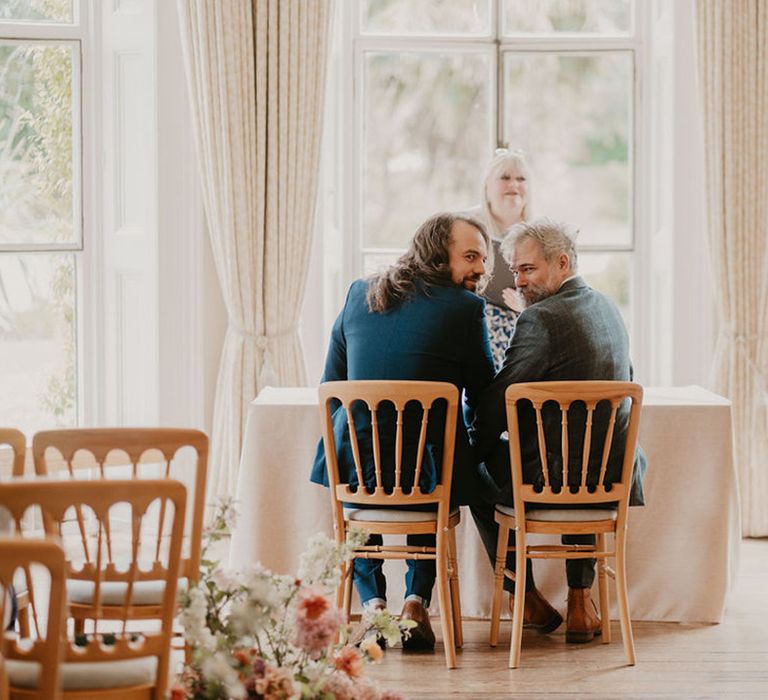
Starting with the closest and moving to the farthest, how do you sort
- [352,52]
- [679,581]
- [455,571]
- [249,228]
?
1. [455,571]
2. [679,581]
3. [249,228]
4. [352,52]

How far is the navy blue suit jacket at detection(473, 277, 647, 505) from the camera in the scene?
395 cm

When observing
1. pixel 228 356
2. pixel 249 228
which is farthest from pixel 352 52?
pixel 228 356

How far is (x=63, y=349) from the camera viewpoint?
6.08 metres

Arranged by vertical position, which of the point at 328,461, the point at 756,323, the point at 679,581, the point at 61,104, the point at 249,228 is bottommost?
the point at 679,581

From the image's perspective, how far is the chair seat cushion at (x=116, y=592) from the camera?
114 inches

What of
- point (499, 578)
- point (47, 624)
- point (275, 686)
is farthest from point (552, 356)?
point (47, 624)

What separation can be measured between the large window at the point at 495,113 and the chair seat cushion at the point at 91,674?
13.4 feet

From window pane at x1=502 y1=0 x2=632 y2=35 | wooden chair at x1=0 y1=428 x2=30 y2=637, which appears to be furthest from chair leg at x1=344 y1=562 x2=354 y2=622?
window pane at x1=502 y1=0 x2=632 y2=35

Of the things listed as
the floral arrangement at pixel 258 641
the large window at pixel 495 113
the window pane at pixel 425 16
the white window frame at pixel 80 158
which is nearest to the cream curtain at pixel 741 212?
the large window at pixel 495 113

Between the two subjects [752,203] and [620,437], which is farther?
[752,203]

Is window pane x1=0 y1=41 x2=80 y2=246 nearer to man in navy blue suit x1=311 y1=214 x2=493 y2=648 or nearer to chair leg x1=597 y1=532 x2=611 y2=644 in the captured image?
man in navy blue suit x1=311 y1=214 x2=493 y2=648

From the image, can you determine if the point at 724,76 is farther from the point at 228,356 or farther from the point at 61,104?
the point at 61,104

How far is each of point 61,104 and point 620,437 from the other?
331cm

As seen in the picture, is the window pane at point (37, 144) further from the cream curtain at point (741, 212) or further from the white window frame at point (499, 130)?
the cream curtain at point (741, 212)
